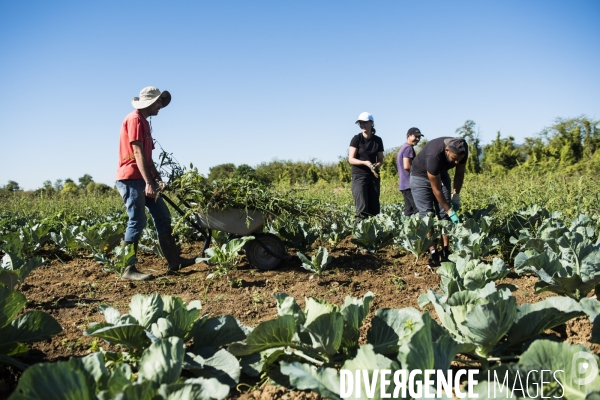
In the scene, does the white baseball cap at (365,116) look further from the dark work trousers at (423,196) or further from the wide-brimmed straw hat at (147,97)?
the wide-brimmed straw hat at (147,97)

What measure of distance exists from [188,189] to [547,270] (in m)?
3.20

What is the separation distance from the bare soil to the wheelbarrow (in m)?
0.14

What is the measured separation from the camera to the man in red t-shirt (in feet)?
14.1

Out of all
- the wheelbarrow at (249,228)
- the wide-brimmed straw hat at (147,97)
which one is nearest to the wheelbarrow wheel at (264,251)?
the wheelbarrow at (249,228)

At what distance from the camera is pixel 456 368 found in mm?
2193

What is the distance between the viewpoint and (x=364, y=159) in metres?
6.19

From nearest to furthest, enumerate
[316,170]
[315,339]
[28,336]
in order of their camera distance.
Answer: [315,339] → [28,336] → [316,170]

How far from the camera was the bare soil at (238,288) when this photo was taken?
118 inches

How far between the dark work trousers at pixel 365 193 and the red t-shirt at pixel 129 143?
9.49 feet

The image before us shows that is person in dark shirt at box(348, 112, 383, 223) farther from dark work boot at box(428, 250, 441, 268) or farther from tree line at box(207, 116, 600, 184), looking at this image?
tree line at box(207, 116, 600, 184)

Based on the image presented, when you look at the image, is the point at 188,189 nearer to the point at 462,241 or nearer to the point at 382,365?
the point at 462,241

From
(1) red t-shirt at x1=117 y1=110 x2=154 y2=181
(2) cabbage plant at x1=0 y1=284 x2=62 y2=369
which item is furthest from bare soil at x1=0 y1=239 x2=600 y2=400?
(1) red t-shirt at x1=117 y1=110 x2=154 y2=181

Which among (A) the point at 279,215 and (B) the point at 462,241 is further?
(A) the point at 279,215

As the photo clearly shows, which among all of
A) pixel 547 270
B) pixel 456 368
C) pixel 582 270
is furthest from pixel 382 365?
pixel 582 270
